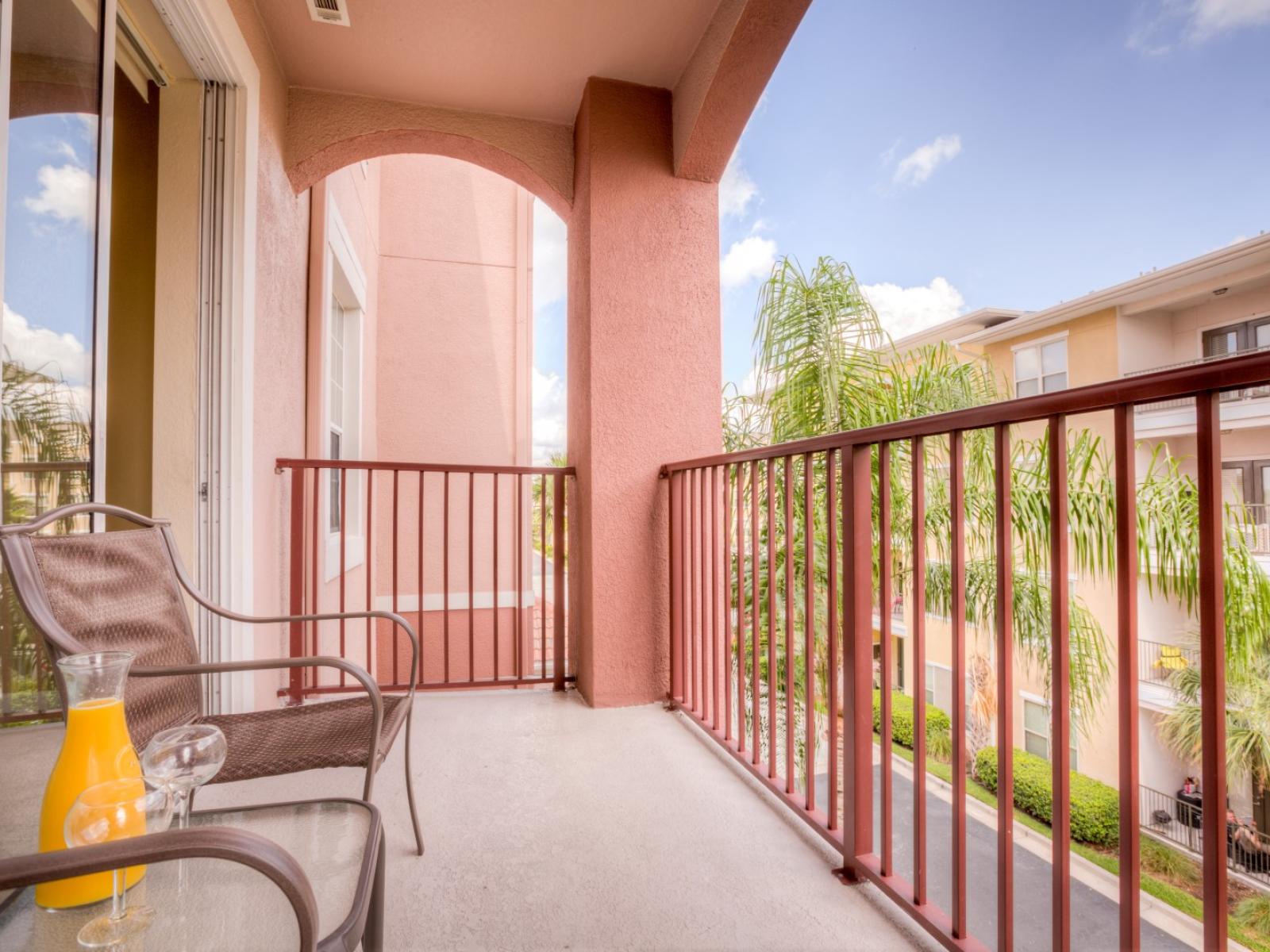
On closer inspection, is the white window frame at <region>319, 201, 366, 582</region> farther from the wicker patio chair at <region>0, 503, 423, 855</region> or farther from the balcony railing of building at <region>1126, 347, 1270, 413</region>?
the balcony railing of building at <region>1126, 347, 1270, 413</region>

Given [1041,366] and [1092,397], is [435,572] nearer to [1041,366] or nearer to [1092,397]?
[1092,397]

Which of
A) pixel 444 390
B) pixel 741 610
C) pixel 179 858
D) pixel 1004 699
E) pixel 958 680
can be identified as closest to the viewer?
pixel 179 858

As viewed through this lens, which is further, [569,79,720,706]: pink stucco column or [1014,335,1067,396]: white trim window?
[1014,335,1067,396]: white trim window

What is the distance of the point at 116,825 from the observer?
0.68m

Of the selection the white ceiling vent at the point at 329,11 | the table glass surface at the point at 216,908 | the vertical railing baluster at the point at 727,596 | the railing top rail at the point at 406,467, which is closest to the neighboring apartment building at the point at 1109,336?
the vertical railing baluster at the point at 727,596

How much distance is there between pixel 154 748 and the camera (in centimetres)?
79

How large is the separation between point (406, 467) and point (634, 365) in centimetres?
106

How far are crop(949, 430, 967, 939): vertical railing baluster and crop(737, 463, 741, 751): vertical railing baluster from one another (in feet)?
2.80

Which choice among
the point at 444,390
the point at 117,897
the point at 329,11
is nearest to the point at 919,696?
the point at 117,897

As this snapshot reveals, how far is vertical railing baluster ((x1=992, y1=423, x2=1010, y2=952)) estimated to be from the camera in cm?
104

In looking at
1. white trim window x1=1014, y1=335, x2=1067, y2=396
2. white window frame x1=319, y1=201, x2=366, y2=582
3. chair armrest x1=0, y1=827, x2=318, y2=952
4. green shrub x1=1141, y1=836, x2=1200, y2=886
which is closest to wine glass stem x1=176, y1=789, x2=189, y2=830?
chair armrest x1=0, y1=827, x2=318, y2=952

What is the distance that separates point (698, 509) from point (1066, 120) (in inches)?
644

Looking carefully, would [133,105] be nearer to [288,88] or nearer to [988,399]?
[288,88]

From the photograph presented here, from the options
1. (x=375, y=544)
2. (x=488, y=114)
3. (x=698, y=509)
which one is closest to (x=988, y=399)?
(x=698, y=509)
